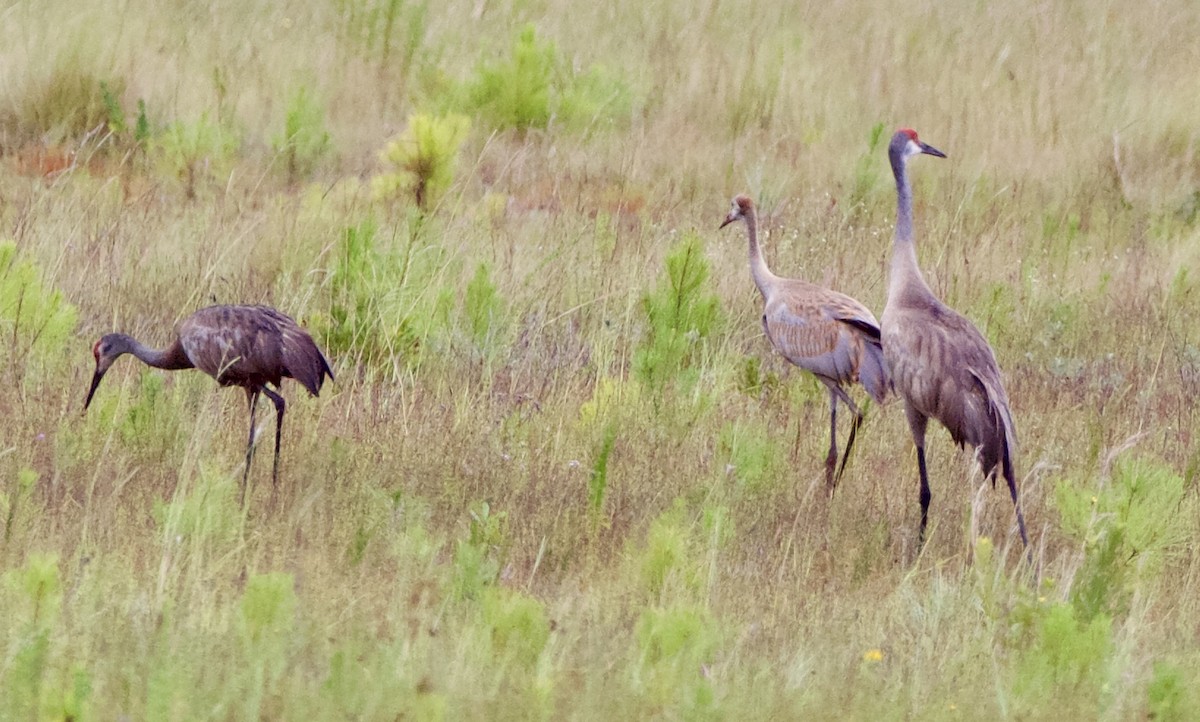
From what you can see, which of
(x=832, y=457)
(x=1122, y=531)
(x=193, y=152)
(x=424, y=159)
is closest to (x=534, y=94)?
(x=424, y=159)

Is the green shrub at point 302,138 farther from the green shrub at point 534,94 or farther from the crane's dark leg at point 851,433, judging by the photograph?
the crane's dark leg at point 851,433

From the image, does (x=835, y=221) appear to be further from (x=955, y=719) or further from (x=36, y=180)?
(x=955, y=719)

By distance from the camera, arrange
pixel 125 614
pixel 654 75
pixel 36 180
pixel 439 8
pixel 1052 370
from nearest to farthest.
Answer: pixel 125 614 → pixel 1052 370 → pixel 36 180 → pixel 654 75 → pixel 439 8

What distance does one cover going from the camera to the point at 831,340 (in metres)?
6.67

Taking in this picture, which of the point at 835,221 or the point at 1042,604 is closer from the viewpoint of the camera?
the point at 1042,604

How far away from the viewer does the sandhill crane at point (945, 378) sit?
5.56m

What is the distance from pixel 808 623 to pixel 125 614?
176cm

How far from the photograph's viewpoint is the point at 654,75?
1264cm

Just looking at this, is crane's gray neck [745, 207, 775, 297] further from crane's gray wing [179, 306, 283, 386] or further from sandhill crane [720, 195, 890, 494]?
crane's gray wing [179, 306, 283, 386]

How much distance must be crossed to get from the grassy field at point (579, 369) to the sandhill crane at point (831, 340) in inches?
9.5

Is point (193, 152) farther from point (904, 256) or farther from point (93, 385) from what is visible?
point (904, 256)

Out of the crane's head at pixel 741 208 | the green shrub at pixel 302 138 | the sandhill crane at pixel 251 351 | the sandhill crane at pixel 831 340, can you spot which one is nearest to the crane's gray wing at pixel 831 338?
the sandhill crane at pixel 831 340

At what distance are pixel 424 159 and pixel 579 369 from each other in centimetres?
240

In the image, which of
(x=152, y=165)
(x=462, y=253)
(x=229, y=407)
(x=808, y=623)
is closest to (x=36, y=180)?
(x=152, y=165)
